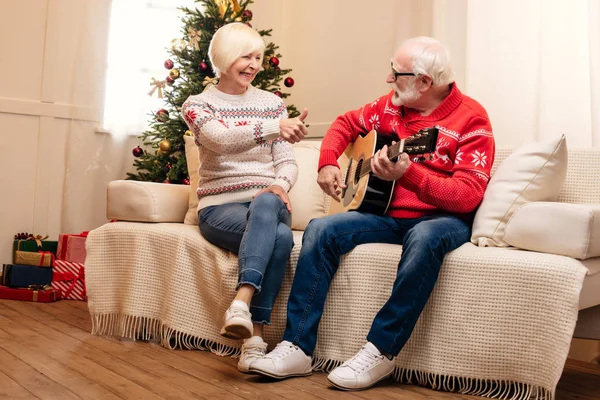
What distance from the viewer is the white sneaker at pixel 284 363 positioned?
200 cm

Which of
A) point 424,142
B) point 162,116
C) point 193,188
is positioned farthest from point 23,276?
point 424,142

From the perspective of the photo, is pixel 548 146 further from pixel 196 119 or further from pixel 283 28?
pixel 283 28

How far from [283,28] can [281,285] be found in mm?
2786

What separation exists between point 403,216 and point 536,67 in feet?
3.56

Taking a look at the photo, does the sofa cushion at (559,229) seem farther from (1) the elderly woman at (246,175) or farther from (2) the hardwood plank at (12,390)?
(2) the hardwood plank at (12,390)

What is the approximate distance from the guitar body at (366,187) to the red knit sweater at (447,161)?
0.04 m

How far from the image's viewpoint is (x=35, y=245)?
391 cm

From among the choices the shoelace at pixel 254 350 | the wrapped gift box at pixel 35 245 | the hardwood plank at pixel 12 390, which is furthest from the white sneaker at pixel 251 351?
the wrapped gift box at pixel 35 245

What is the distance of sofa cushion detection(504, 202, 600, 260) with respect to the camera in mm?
1910

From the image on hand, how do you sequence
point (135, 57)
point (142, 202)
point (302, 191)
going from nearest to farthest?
point (142, 202) < point (302, 191) < point (135, 57)

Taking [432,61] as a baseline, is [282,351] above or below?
below

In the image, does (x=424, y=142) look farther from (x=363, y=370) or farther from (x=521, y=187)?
(x=363, y=370)

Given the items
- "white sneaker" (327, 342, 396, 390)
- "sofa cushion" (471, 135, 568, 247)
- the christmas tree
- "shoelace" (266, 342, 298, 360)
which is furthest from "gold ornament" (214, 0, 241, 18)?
"white sneaker" (327, 342, 396, 390)

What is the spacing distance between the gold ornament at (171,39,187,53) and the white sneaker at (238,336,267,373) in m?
2.17
